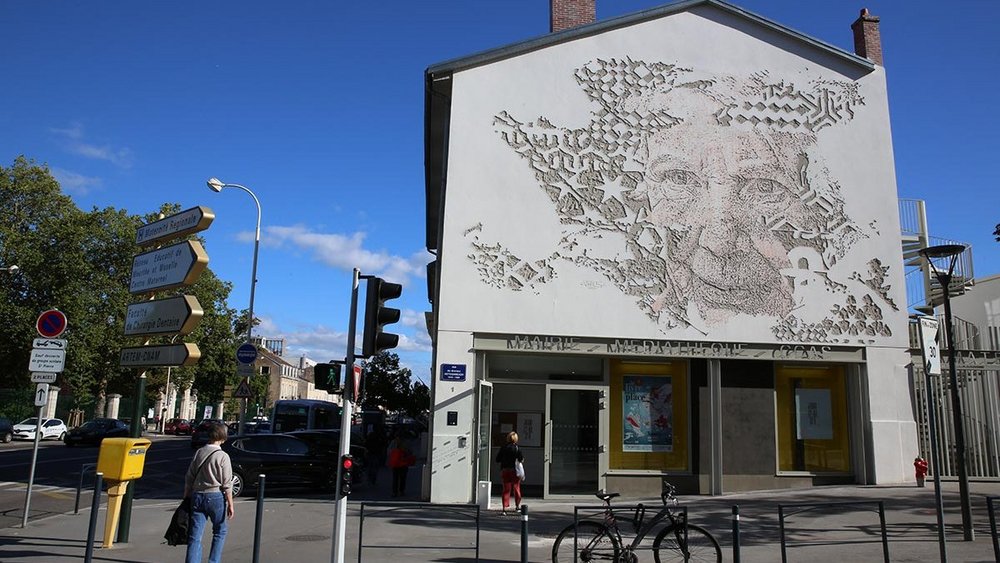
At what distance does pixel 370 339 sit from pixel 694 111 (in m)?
11.7

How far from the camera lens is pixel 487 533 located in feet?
37.7

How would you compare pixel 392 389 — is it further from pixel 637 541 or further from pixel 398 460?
pixel 637 541

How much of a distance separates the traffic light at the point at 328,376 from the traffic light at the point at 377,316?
15.9 inches

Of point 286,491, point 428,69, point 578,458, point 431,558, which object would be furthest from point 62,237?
point 431,558

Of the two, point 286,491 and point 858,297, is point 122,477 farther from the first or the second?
point 858,297

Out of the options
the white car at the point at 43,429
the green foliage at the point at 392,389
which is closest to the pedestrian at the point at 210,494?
the white car at the point at 43,429

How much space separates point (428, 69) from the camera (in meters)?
16.6

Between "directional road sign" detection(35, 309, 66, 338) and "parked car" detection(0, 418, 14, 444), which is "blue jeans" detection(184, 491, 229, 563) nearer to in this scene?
"directional road sign" detection(35, 309, 66, 338)

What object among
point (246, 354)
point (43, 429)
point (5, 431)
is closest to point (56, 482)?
point (246, 354)

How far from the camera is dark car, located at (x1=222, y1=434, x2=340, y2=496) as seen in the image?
17.2 m

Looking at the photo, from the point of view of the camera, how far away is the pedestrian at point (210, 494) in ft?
25.5

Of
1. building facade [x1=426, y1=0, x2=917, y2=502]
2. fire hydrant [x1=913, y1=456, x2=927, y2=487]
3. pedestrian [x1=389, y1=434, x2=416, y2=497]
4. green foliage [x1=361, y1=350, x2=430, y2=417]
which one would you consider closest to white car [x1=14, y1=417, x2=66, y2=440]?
green foliage [x1=361, y1=350, x2=430, y2=417]

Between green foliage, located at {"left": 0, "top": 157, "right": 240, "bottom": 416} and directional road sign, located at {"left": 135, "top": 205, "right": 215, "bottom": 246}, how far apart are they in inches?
1429

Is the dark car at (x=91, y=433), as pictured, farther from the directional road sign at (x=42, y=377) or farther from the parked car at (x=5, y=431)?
the directional road sign at (x=42, y=377)
